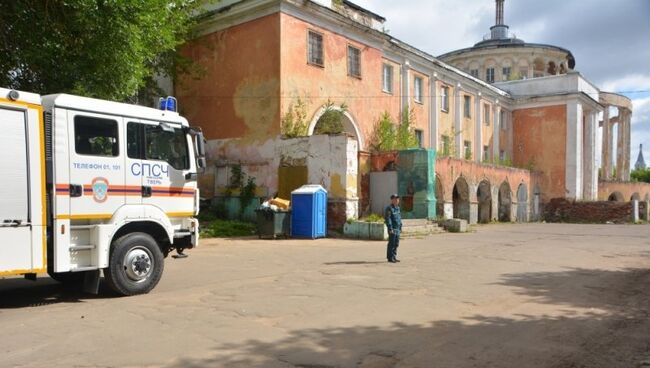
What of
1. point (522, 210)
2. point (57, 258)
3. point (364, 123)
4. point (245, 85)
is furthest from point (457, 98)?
point (57, 258)

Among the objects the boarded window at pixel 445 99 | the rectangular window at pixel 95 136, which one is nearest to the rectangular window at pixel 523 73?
the boarded window at pixel 445 99

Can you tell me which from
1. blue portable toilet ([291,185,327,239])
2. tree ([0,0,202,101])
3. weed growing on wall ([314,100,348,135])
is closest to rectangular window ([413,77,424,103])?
weed growing on wall ([314,100,348,135])

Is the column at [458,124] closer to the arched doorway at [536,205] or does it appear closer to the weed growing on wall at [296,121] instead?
the arched doorway at [536,205]

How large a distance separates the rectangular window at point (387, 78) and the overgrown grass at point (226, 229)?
12098 mm

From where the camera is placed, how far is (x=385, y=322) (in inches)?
269

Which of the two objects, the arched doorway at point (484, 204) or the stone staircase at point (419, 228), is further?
the arched doorway at point (484, 204)

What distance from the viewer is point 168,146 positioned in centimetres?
916

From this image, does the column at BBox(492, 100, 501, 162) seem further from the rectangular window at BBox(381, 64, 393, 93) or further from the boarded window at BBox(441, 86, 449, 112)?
the rectangular window at BBox(381, 64, 393, 93)

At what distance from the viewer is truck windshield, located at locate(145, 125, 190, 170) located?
8836mm

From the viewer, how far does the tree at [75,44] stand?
13539 mm

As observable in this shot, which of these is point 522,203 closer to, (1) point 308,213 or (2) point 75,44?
(1) point 308,213

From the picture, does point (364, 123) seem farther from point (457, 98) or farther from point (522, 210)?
point (522, 210)

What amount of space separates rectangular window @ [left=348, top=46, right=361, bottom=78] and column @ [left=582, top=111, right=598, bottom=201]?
83.8 ft

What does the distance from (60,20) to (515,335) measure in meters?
13.6
